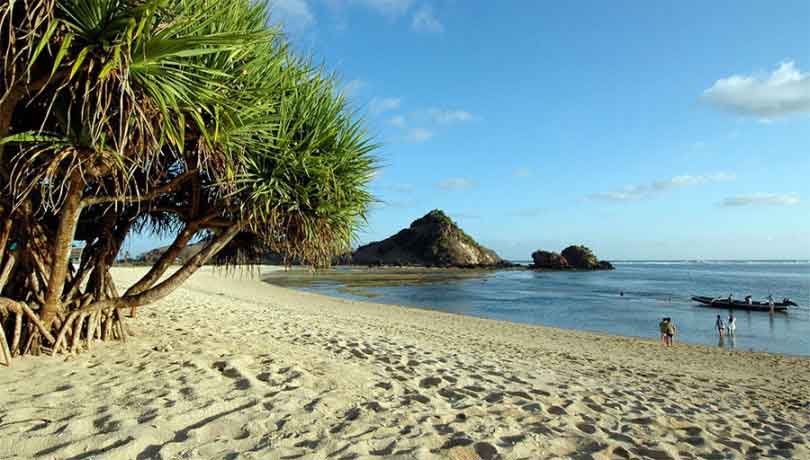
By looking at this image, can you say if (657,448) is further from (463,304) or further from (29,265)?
(463,304)

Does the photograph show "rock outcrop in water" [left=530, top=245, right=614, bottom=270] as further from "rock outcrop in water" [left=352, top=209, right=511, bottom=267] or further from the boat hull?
the boat hull

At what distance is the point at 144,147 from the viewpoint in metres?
4.22

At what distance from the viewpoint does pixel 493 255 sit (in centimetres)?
11781

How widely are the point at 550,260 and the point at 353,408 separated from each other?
96.3m

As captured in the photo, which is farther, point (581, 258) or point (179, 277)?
point (581, 258)

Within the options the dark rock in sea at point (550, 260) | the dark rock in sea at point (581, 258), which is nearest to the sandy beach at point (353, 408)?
the dark rock in sea at point (550, 260)

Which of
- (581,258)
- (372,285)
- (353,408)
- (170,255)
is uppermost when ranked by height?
(581,258)

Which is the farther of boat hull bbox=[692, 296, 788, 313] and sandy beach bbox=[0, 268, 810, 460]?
boat hull bbox=[692, 296, 788, 313]

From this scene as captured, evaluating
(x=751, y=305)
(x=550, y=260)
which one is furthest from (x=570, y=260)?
(x=751, y=305)

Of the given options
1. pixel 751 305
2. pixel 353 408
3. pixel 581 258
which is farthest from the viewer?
pixel 581 258

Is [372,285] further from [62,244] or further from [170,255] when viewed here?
[62,244]

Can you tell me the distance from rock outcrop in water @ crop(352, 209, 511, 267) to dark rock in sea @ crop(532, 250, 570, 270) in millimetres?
12351

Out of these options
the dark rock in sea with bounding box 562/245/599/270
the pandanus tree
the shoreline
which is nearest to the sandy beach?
the pandanus tree

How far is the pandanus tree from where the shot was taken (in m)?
3.73
